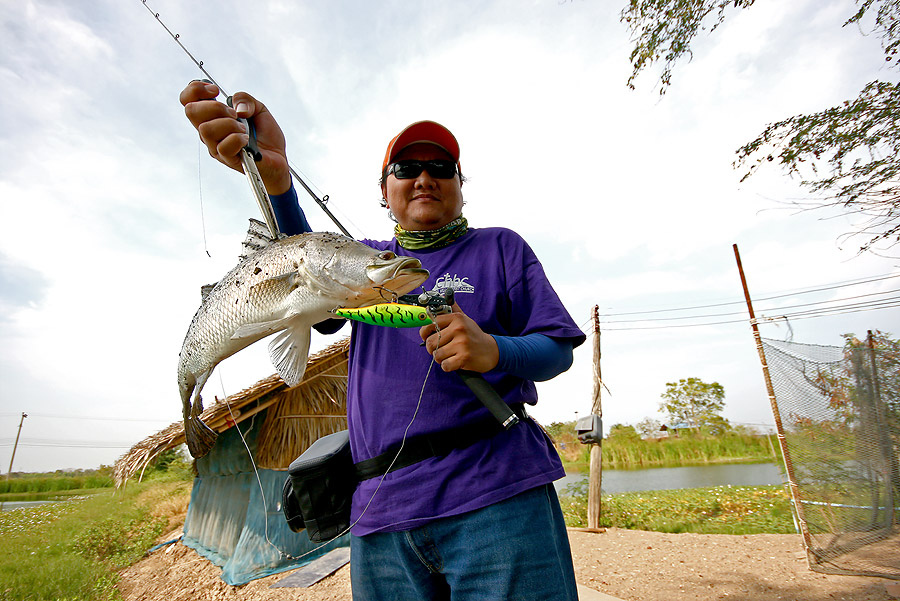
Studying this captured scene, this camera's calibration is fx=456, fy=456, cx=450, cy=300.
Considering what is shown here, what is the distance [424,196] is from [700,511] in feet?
43.5

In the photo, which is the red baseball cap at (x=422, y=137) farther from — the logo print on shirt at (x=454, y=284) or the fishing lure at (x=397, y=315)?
the fishing lure at (x=397, y=315)

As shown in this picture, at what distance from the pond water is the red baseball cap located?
17.2 m

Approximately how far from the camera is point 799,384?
6453 mm

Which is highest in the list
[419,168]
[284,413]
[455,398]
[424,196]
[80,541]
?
[419,168]

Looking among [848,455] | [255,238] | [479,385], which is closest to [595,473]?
[848,455]

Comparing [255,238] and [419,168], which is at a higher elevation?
[419,168]

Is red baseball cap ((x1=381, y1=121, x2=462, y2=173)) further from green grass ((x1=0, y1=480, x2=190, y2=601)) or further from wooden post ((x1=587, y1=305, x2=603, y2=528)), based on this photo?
wooden post ((x1=587, y1=305, x2=603, y2=528))

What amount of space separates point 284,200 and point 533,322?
4.05 ft

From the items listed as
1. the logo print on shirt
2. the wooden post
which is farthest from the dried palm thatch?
the logo print on shirt

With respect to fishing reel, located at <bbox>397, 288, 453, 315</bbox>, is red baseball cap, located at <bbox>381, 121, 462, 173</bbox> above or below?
above

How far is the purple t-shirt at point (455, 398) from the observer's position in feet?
4.97

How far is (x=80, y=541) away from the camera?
36.2 feet

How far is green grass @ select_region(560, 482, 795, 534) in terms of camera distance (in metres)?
10.1

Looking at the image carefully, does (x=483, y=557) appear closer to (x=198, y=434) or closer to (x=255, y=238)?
(x=198, y=434)
